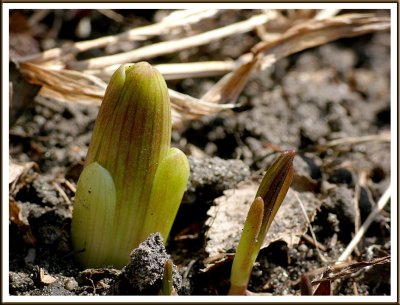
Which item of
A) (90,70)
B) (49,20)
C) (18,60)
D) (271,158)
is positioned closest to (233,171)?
(271,158)

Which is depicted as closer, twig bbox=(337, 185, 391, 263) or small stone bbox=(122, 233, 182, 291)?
small stone bbox=(122, 233, 182, 291)

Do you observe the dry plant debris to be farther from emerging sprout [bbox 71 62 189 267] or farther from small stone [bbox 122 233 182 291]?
small stone [bbox 122 233 182 291]

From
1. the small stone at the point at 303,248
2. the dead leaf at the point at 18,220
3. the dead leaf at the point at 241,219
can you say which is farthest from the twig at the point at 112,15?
the small stone at the point at 303,248

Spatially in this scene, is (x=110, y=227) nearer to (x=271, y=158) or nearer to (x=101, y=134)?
(x=101, y=134)

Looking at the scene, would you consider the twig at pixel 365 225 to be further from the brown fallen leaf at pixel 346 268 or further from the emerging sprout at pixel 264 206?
the emerging sprout at pixel 264 206

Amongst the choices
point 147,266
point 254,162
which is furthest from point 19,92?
point 147,266

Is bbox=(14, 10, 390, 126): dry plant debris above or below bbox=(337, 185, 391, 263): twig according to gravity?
above

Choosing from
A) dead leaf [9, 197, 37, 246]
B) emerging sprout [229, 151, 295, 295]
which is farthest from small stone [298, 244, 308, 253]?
dead leaf [9, 197, 37, 246]
